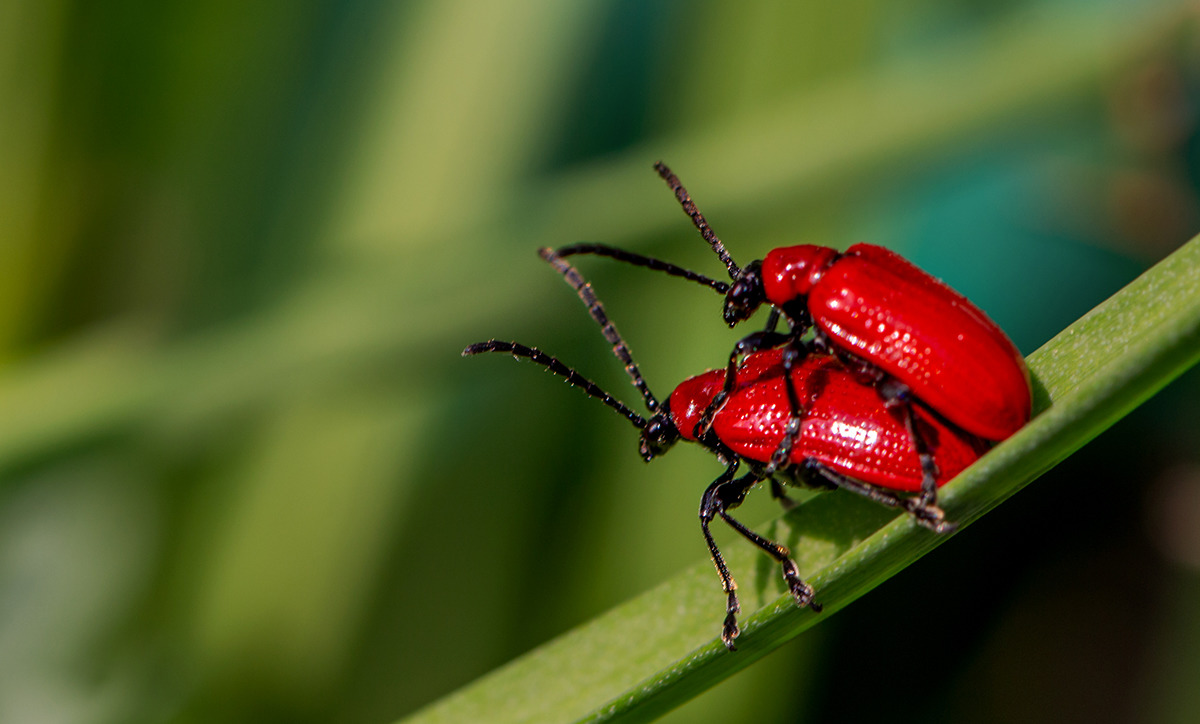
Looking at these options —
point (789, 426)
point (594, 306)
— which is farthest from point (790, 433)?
point (594, 306)

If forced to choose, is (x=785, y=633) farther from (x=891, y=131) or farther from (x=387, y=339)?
(x=891, y=131)

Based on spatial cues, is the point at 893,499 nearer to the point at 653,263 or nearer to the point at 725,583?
the point at 725,583

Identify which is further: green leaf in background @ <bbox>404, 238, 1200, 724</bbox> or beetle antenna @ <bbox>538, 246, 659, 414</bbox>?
beetle antenna @ <bbox>538, 246, 659, 414</bbox>

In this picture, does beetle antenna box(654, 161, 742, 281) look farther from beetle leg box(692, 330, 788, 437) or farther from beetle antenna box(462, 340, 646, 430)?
beetle antenna box(462, 340, 646, 430)

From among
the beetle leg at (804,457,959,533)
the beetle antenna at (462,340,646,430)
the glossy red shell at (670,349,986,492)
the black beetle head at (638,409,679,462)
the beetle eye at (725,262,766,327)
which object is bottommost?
the beetle leg at (804,457,959,533)

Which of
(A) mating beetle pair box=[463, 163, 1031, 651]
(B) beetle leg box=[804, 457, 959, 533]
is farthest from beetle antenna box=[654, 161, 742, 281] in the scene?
(B) beetle leg box=[804, 457, 959, 533]
